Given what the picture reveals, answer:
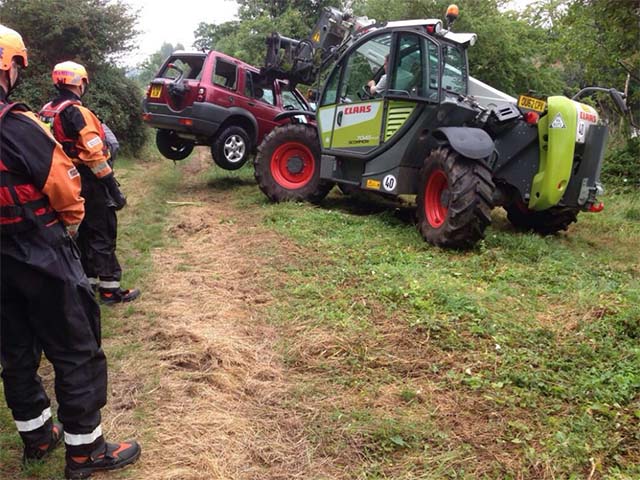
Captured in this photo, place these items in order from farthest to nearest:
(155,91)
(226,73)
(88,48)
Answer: (88,48) → (226,73) → (155,91)

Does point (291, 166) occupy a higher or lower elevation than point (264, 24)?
lower

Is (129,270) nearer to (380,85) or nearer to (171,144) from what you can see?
(380,85)

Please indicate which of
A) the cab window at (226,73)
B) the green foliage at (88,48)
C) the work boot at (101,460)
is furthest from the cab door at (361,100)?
the green foliage at (88,48)

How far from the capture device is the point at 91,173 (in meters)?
4.18

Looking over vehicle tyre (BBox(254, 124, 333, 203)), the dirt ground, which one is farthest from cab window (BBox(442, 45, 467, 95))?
the dirt ground

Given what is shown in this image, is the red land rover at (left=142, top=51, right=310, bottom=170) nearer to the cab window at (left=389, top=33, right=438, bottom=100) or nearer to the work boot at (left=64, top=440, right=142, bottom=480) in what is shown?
the cab window at (left=389, top=33, right=438, bottom=100)

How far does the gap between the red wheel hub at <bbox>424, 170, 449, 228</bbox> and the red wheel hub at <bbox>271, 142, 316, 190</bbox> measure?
251cm

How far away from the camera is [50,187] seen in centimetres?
230

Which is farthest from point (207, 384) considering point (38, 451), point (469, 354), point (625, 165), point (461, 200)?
point (625, 165)

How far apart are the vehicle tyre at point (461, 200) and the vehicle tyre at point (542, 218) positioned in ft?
3.75

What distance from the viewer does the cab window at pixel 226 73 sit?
9.47 m

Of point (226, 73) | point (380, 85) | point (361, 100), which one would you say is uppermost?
point (226, 73)

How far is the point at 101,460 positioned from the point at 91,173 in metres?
2.44

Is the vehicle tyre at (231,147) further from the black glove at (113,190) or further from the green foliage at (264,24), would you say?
the green foliage at (264,24)
